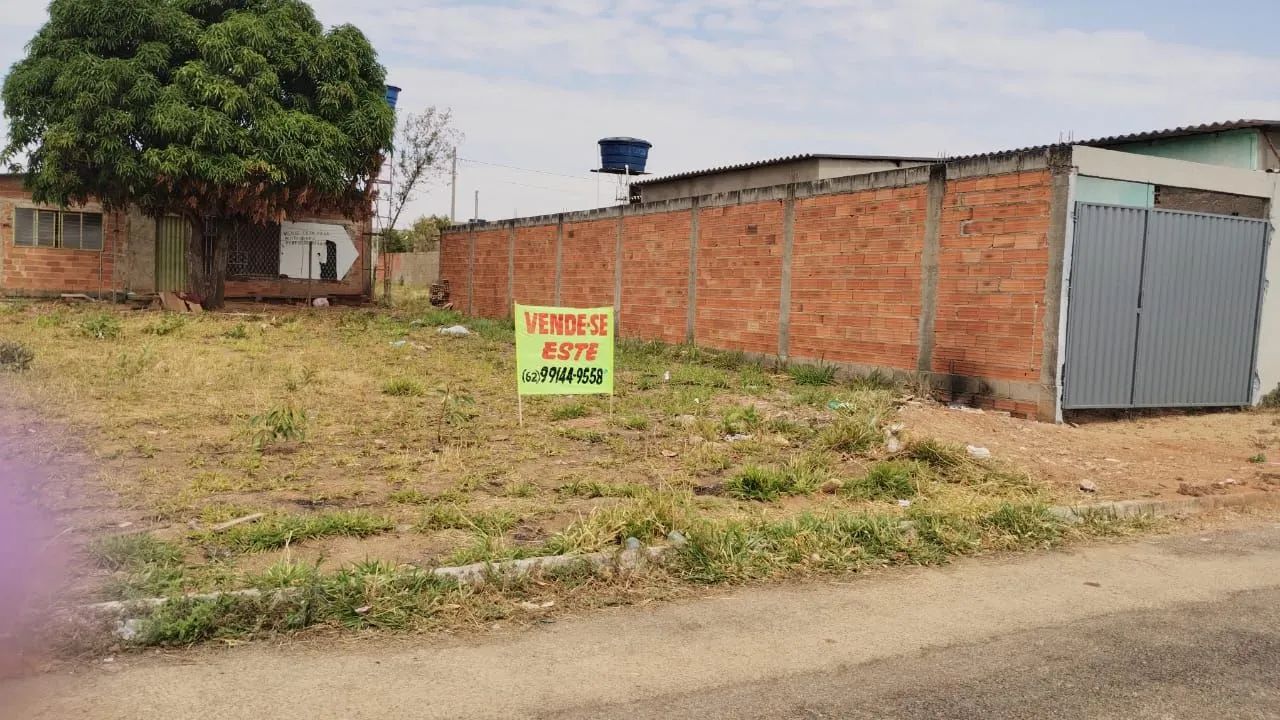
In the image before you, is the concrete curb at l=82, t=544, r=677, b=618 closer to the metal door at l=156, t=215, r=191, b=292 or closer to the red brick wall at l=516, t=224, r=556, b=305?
the red brick wall at l=516, t=224, r=556, b=305

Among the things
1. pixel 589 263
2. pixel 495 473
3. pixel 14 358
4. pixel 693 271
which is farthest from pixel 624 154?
pixel 495 473

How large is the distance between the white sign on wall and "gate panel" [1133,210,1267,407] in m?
21.1

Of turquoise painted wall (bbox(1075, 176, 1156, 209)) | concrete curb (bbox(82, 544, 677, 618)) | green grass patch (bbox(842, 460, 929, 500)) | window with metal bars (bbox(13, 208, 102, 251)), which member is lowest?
concrete curb (bbox(82, 544, 677, 618))

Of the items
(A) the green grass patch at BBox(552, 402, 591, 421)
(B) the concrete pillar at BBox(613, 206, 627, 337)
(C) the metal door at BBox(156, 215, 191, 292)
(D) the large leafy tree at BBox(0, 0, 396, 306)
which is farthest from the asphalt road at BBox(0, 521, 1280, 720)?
(C) the metal door at BBox(156, 215, 191, 292)

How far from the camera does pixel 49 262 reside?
23.4 meters

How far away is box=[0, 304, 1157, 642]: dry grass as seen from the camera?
15.9 feet

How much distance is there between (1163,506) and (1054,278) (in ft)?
12.0

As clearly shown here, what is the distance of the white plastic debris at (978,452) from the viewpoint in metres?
7.84

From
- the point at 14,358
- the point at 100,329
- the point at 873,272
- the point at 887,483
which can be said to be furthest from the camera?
the point at 100,329

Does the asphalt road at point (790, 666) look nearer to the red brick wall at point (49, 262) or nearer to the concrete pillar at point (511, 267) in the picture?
the concrete pillar at point (511, 267)

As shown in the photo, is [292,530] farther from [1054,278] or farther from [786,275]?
[786,275]

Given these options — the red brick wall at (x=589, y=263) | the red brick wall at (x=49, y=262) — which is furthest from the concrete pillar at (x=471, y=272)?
the red brick wall at (x=49, y=262)

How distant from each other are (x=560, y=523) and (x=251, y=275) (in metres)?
22.1

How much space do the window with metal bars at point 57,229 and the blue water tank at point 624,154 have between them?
14.4m
